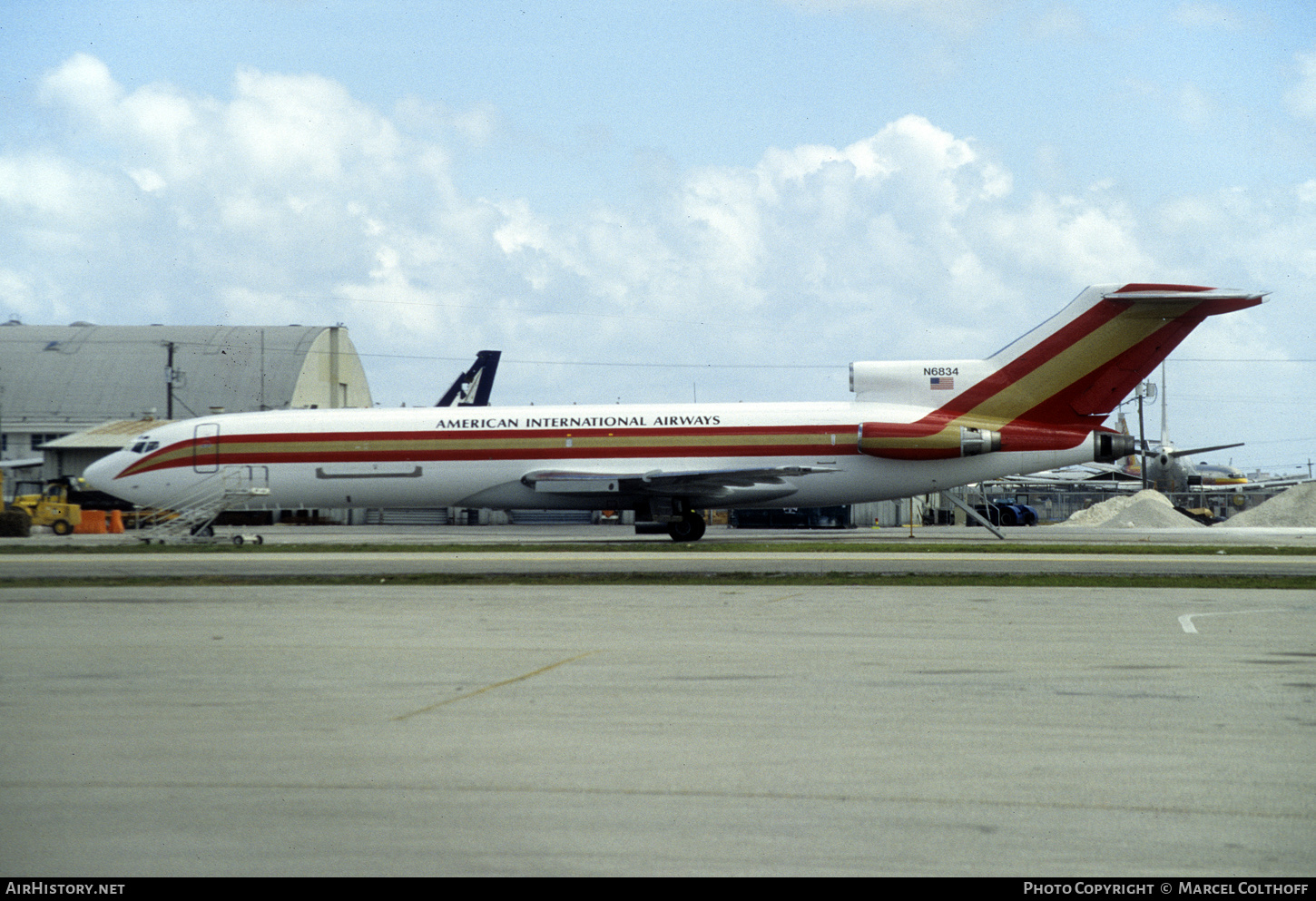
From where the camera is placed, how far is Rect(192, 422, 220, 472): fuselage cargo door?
33469 mm

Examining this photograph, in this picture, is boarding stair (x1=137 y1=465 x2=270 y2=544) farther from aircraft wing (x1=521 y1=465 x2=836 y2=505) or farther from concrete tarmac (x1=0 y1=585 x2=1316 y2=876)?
concrete tarmac (x1=0 y1=585 x2=1316 y2=876)

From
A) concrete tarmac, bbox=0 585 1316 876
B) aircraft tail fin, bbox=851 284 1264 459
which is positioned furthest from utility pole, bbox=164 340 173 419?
concrete tarmac, bbox=0 585 1316 876

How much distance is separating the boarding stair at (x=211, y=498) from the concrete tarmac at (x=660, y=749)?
20.1 m

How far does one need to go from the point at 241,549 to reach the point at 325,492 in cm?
598

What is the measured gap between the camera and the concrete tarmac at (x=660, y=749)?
5.14 meters

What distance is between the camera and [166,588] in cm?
1759

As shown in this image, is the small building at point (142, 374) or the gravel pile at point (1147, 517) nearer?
the gravel pile at point (1147, 517)

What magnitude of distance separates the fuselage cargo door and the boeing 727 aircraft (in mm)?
55

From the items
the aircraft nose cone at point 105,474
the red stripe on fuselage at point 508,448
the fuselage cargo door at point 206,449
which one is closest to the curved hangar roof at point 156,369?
the aircraft nose cone at point 105,474

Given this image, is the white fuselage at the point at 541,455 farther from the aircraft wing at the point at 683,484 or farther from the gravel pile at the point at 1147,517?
the gravel pile at the point at 1147,517

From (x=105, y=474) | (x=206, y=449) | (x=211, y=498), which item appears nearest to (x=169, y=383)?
(x=105, y=474)
